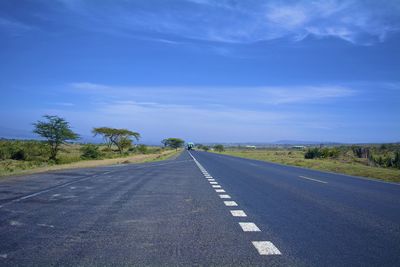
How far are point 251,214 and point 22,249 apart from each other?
4638 millimetres

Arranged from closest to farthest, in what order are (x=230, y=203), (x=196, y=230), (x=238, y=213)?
(x=196, y=230) < (x=238, y=213) < (x=230, y=203)

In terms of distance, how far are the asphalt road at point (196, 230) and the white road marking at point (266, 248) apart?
0.05 feet

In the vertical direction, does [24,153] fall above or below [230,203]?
above

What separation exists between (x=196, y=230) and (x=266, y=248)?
1.52 m

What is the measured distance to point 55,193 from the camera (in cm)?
1114

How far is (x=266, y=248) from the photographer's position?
209 inches

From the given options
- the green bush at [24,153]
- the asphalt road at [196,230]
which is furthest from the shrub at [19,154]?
the asphalt road at [196,230]

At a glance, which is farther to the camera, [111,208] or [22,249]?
[111,208]

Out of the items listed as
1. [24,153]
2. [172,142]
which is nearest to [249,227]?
[24,153]

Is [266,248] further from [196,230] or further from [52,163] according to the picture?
[52,163]

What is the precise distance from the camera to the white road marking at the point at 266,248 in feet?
16.8

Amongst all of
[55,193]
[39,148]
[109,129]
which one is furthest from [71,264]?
[109,129]

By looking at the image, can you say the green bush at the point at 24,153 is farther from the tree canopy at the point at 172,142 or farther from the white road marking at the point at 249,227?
the tree canopy at the point at 172,142

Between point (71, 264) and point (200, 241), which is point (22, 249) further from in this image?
point (200, 241)
